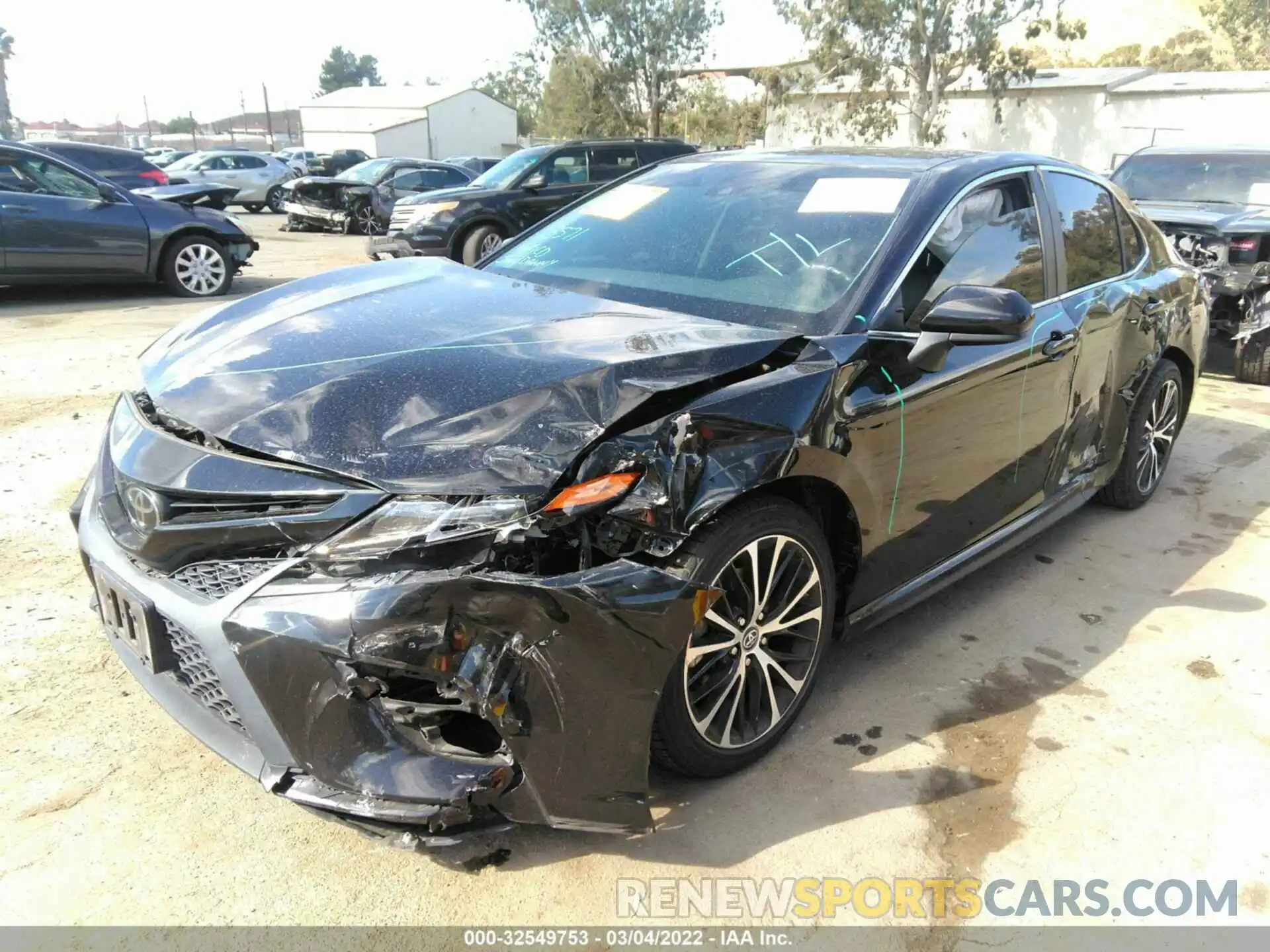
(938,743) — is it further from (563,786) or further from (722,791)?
(563,786)

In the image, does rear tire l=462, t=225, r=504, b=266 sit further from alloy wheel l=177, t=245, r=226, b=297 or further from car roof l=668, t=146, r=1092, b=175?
car roof l=668, t=146, r=1092, b=175

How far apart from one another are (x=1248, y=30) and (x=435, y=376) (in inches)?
2502

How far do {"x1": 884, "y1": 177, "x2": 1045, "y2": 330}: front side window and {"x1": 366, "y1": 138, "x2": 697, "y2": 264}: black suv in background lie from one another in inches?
311

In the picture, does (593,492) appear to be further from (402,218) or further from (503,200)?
(402,218)

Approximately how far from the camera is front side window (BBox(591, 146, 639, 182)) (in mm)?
12914

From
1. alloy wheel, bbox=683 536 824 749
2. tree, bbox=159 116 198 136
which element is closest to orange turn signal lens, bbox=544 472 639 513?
alloy wheel, bbox=683 536 824 749

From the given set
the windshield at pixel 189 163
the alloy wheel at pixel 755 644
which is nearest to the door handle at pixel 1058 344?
the alloy wheel at pixel 755 644

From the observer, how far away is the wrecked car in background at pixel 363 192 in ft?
58.6

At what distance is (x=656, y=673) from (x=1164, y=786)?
1652 millimetres

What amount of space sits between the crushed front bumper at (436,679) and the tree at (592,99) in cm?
3161

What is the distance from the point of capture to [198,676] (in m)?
2.18

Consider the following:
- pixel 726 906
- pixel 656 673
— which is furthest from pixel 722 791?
pixel 656 673

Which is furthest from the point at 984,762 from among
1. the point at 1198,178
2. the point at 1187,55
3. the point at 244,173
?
the point at 1187,55

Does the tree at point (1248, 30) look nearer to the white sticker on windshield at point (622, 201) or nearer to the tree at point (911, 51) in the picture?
the tree at point (911, 51)
